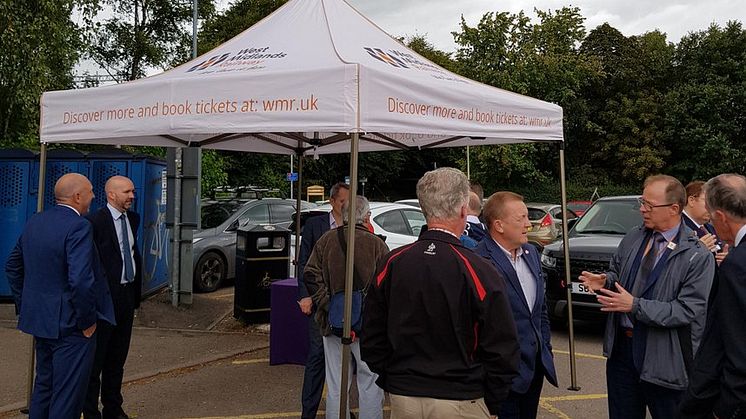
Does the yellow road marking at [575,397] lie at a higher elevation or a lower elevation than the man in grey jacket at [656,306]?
lower

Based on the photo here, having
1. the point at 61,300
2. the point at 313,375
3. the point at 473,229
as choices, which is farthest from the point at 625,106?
the point at 61,300

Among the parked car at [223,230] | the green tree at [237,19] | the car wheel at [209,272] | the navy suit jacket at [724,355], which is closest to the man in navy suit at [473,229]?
the navy suit jacket at [724,355]

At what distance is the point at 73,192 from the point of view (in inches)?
167

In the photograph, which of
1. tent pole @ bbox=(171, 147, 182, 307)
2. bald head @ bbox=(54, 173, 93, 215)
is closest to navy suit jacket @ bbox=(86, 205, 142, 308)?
bald head @ bbox=(54, 173, 93, 215)

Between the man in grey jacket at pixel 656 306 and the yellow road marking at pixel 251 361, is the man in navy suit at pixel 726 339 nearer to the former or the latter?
the man in grey jacket at pixel 656 306

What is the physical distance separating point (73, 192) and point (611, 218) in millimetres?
7128

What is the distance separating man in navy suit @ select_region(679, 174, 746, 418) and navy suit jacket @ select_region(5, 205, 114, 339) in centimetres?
341

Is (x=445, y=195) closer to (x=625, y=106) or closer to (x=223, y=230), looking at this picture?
(x=223, y=230)

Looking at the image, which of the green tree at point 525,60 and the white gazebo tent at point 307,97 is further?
the green tree at point 525,60

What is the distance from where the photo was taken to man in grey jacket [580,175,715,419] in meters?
3.33

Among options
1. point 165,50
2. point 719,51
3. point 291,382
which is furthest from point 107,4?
point 719,51

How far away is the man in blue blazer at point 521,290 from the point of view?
343 centimetres

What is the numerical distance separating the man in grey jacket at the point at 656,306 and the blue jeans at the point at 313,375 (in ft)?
6.72

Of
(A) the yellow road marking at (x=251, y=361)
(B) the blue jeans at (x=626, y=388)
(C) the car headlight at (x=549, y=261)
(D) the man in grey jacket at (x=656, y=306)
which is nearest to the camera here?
(D) the man in grey jacket at (x=656, y=306)
